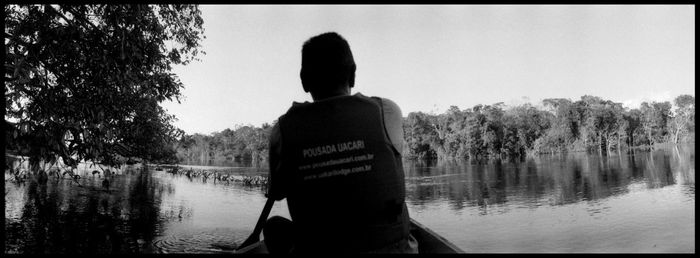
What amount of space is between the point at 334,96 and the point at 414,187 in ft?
107

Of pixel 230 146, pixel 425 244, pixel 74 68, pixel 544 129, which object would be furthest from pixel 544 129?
pixel 425 244

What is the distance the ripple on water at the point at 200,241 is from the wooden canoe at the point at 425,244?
10987 mm

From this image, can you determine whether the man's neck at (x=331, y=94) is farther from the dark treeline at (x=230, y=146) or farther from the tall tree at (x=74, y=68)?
the dark treeline at (x=230, y=146)

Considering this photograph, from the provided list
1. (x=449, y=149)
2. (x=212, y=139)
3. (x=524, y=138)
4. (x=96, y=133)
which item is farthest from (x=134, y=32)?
(x=212, y=139)

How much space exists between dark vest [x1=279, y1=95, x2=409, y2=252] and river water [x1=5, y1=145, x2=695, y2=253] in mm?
10999

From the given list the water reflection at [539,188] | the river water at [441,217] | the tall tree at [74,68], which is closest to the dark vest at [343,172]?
the tall tree at [74,68]

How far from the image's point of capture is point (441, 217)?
2125cm

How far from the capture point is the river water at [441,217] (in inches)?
567

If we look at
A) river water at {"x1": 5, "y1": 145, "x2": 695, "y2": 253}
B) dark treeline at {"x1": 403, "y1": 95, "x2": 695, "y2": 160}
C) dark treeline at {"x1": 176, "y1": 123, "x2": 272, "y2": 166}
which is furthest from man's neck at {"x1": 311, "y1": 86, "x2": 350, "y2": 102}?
dark treeline at {"x1": 176, "y1": 123, "x2": 272, "y2": 166}

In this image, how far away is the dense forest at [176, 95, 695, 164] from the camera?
249ft

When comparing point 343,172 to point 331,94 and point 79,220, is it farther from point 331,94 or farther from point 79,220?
point 79,220

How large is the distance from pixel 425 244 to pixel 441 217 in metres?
19.7

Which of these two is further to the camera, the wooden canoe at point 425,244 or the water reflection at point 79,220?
the water reflection at point 79,220

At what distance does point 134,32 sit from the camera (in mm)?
8047
